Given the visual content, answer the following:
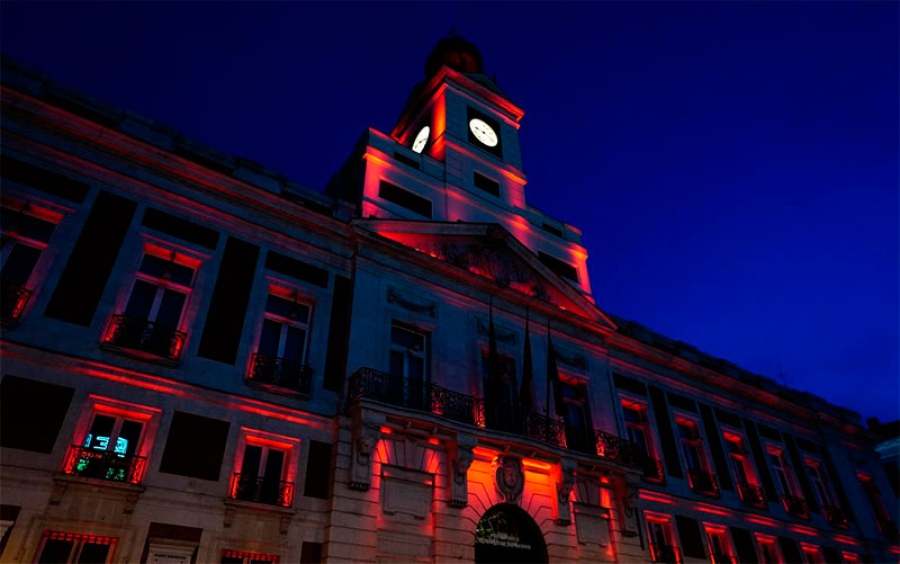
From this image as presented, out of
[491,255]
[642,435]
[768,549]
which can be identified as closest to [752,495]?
[768,549]

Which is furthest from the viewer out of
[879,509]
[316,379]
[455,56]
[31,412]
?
[455,56]

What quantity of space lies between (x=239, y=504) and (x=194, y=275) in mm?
5203

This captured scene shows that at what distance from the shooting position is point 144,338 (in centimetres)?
1169

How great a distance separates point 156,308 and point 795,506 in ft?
72.3

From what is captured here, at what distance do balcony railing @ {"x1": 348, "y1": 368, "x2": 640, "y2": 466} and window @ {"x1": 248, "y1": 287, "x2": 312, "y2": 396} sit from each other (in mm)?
1210

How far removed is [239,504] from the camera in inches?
431

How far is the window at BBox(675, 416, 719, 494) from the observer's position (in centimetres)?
1919

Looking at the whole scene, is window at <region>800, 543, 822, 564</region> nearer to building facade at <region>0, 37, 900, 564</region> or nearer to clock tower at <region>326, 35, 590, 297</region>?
building facade at <region>0, 37, 900, 564</region>

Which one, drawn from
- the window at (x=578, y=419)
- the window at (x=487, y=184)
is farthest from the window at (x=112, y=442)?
the window at (x=487, y=184)

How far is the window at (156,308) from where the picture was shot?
37.8 feet

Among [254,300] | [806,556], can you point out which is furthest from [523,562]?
[806,556]

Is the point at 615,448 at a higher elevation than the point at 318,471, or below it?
higher

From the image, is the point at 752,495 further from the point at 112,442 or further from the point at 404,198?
the point at 112,442

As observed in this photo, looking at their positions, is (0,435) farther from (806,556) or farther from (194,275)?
(806,556)
